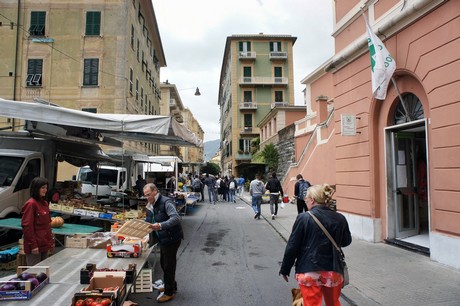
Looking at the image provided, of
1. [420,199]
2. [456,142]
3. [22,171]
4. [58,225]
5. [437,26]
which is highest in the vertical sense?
[437,26]

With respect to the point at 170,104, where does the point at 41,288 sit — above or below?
below

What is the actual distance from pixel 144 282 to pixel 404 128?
6.47 m

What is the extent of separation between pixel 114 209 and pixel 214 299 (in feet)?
17.5

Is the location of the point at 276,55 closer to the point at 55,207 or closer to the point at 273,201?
the point at 273,201

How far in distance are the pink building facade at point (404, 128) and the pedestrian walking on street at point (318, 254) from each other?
3.85 meters

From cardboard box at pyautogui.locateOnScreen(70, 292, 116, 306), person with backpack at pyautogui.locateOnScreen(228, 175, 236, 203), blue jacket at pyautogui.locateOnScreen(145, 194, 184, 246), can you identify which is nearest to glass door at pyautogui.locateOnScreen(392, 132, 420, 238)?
blue jacket at pyautogui.locateOnScreen(145, 194, 184, 246)

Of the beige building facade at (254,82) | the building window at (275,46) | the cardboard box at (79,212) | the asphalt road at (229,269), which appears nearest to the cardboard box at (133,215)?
the cardboard box at (79,212)

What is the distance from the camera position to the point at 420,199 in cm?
851

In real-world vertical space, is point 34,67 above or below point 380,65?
above

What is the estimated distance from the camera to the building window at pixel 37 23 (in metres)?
24.4

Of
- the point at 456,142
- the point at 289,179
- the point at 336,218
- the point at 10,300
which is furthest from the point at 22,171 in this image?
the point at 289,179

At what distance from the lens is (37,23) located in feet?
80.4

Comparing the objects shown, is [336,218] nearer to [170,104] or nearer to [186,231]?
[186,231]

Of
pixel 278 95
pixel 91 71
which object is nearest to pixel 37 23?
pixel 91 71
